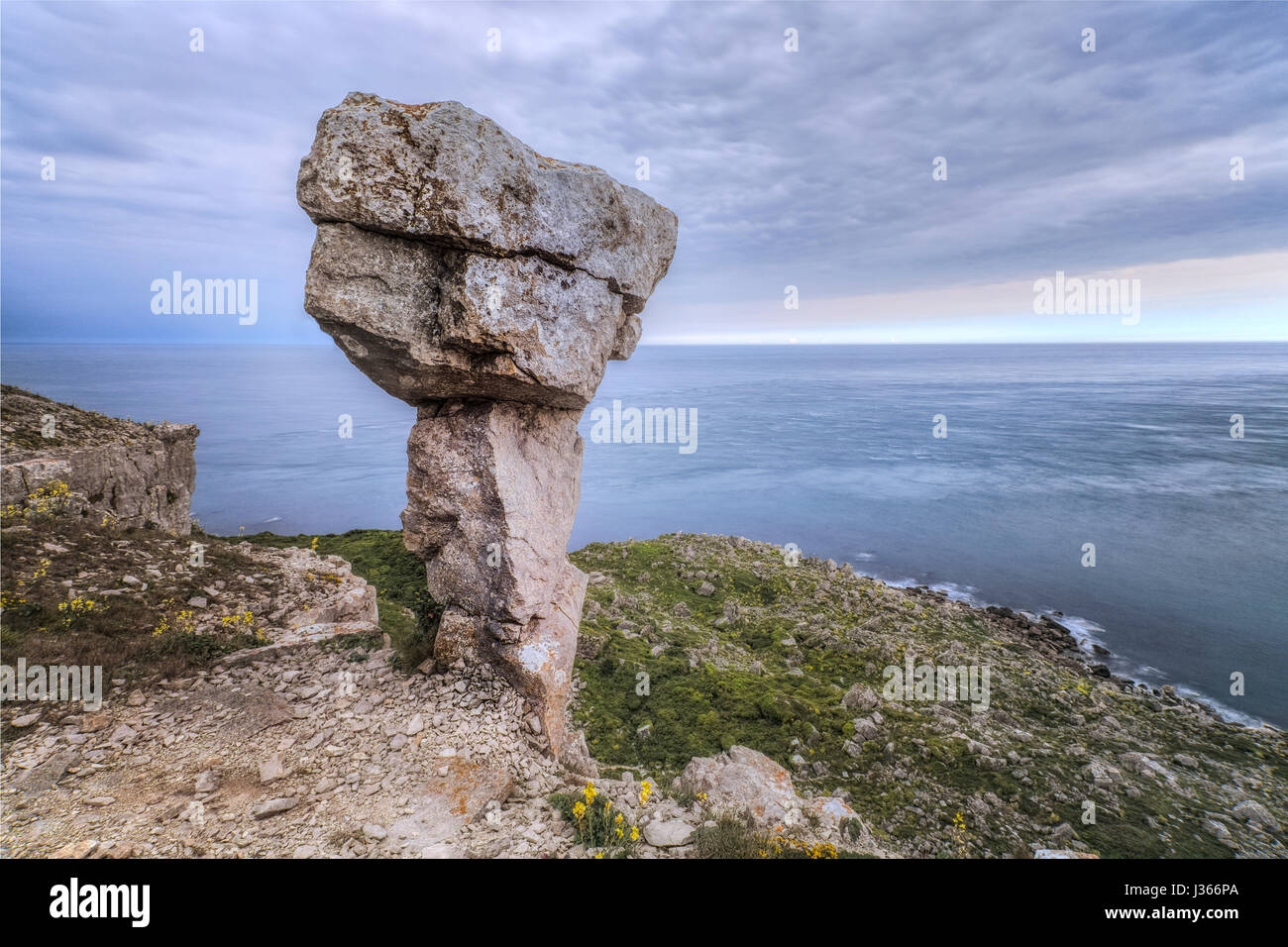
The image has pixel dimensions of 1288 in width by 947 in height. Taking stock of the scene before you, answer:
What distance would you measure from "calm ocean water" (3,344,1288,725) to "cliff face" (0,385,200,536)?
59.9ft

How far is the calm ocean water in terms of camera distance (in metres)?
21.2

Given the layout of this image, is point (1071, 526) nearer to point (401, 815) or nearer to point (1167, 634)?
point (1167, 634)

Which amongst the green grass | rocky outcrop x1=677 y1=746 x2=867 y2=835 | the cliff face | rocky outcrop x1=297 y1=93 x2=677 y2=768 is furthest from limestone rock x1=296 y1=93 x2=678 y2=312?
the cliff face

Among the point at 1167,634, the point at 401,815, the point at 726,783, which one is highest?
the point at 401,815

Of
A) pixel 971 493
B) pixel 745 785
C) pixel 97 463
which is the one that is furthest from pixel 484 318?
pixel 971 493

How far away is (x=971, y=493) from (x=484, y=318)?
37.0 meters

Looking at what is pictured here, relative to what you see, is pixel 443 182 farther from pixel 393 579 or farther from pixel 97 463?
pixel 97 463

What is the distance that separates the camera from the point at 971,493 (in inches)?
1462

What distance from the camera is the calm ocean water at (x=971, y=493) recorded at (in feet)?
69.5

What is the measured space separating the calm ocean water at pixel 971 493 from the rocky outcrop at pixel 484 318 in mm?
17636

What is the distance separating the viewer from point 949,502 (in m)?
35.4

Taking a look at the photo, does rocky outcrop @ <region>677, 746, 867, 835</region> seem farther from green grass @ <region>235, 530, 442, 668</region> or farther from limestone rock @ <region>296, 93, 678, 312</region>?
limestone rock @ <region>296, 93, 678, 312</region>
